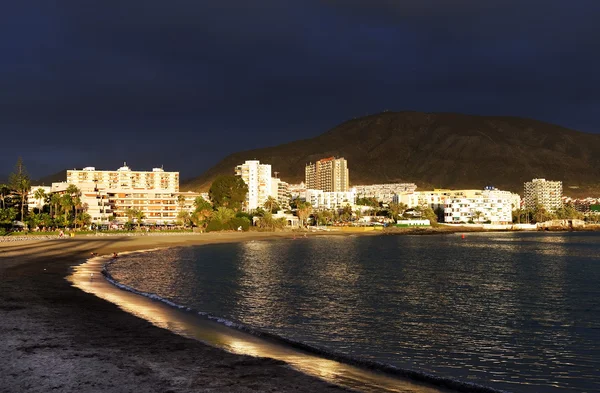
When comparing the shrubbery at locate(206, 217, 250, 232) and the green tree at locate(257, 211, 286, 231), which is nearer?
the shrubbery at locate(206, 217, 250, 232)

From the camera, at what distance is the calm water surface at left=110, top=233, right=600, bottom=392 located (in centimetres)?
1686

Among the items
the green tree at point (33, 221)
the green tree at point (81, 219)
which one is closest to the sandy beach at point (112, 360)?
the green tree at point (33, 221)

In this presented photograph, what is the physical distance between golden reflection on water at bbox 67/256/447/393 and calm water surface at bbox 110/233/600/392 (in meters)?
1.68

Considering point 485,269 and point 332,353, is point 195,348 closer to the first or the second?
point 332,353

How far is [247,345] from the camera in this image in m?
18.3

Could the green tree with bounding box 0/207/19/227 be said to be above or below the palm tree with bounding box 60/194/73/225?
below

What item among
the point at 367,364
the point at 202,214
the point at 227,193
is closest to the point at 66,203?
the point at 202,214

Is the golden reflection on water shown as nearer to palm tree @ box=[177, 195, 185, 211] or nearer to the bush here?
the bush

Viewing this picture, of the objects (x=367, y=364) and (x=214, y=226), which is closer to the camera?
(x=367, y=364)

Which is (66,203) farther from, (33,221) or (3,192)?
(3,192)

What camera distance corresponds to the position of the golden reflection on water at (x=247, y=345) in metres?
13.9

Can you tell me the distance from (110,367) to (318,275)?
3373 centimetres

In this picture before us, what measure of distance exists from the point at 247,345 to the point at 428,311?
42.7 feet

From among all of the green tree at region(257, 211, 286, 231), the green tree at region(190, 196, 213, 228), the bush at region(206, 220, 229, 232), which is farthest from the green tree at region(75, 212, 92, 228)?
the green tree at region(257, 211, 286, 231)
